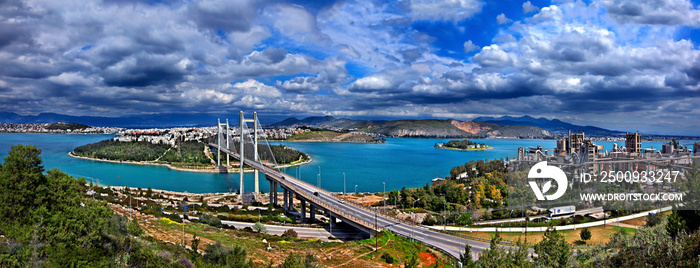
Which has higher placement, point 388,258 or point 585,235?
point 388,258

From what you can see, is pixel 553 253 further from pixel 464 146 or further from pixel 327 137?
pixel 327 137

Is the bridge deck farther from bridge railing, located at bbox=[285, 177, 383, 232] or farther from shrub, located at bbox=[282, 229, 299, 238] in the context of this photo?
shrub, located at bbox=[282, 229, 299, 238]

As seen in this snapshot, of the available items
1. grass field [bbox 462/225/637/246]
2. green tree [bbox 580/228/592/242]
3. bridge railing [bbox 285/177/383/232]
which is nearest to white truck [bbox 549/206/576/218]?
grass field [bbox 462/225/637/246]

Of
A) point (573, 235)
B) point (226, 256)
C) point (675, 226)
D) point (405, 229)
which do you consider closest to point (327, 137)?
point (405, 229)

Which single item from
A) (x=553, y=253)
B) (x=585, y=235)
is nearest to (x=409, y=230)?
(x=553, y=253)

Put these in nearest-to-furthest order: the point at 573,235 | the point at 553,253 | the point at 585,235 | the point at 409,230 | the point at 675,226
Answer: the point at 553,253, the point at 675,226, the point at 585,235, the point at 409,230, the point at 573,235

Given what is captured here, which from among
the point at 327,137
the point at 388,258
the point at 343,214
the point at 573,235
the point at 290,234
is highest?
the point at 327,137

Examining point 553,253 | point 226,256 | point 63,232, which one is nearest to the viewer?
point 63,232

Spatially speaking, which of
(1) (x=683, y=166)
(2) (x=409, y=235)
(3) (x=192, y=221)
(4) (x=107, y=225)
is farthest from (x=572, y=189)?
(4) (x=107, y=225)

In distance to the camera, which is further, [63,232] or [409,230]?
[409,230]
